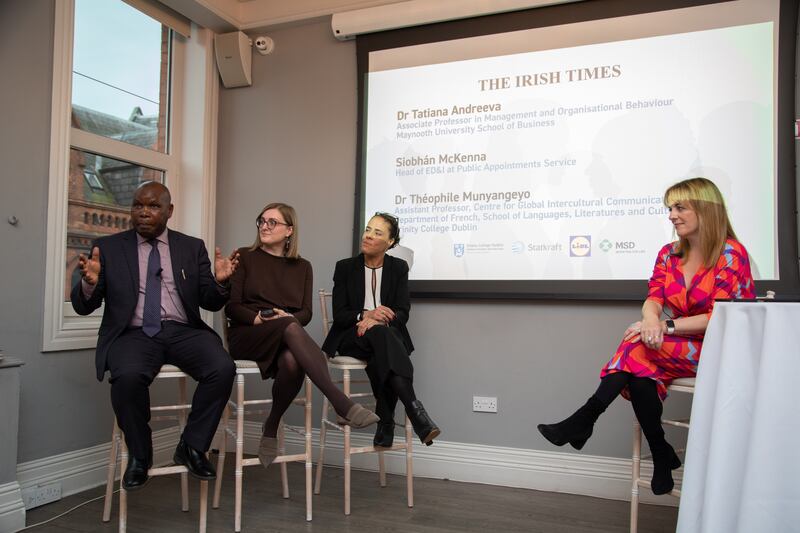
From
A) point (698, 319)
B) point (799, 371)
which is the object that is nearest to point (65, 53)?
point (698, 319)

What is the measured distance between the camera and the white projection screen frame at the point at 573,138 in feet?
9.26

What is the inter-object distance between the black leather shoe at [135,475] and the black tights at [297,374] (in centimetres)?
57

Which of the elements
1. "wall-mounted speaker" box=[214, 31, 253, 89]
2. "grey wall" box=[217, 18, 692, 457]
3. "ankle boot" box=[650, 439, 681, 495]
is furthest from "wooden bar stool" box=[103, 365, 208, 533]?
→ "wall-mounted speaker" box=[214, 31, 253, 89]

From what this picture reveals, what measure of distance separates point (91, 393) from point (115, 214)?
99cm

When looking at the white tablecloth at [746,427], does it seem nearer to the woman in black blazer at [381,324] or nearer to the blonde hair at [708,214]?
the blonde hair at [708,214]

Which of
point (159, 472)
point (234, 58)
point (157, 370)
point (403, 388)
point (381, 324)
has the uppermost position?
point (234, 58)

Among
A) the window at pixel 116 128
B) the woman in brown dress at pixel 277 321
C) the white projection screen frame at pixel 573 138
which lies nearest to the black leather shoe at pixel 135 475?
the woman in brown dress at pixel 277 321

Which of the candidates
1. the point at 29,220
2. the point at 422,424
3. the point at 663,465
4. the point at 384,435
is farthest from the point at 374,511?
the point at 29,220

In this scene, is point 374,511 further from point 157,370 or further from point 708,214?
point 708,214

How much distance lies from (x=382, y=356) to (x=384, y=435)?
356mm

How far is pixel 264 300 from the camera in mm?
2836

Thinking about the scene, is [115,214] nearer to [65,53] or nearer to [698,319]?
[65,53]

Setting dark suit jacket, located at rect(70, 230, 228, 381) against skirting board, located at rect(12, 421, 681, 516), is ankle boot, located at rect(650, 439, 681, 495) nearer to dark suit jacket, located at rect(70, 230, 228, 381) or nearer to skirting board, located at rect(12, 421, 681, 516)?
skirting board, located at rect(12, 421, 681, 516)

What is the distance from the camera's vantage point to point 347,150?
3631mm
